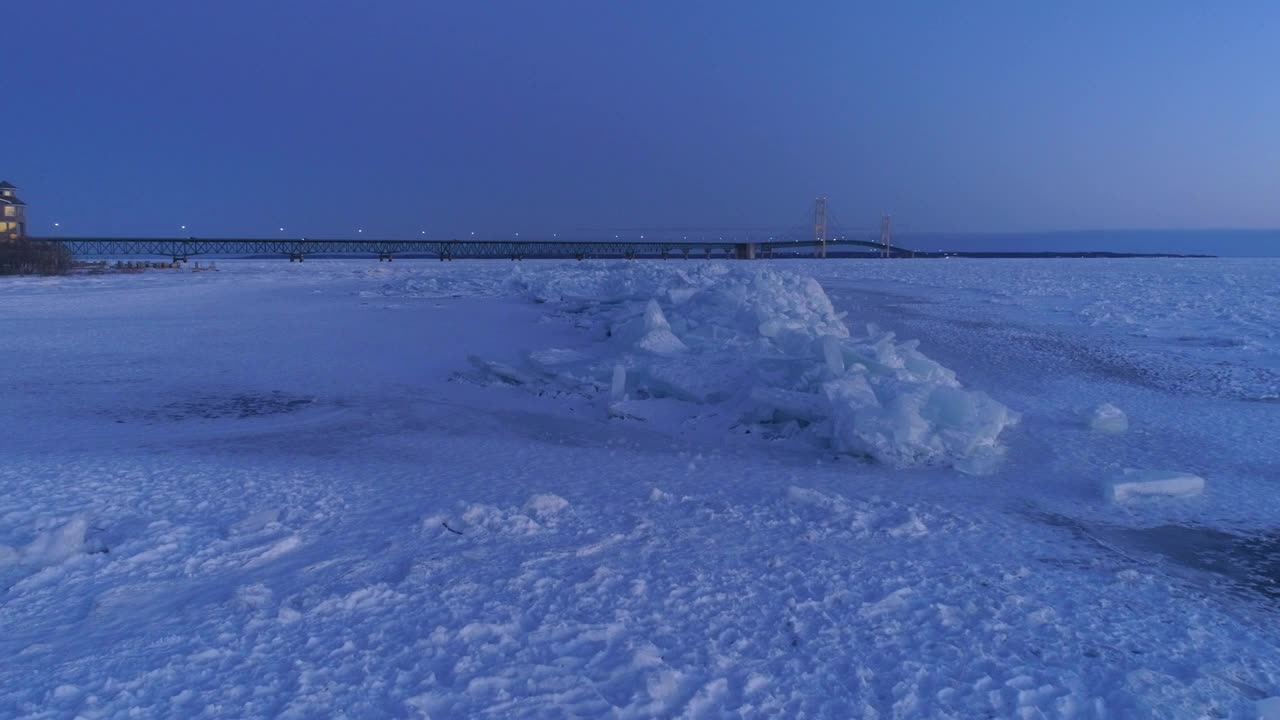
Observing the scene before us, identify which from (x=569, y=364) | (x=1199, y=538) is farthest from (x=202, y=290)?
(x=1199, y=538)

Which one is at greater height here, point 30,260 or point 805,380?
point 30,260

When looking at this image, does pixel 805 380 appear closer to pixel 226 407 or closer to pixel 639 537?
pixel 639 537

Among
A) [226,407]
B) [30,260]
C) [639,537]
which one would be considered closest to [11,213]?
[30,260]

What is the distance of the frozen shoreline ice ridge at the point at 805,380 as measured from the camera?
545 cm

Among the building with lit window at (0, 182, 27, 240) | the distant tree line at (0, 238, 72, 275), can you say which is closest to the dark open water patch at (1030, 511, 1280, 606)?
the distant tree line at (0, 238, 72, 275)

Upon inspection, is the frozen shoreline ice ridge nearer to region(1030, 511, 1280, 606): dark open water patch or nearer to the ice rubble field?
the ice rubble field

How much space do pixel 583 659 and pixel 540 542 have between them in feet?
3.50

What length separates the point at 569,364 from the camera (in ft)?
27.2

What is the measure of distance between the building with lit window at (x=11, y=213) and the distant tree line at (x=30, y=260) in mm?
18040

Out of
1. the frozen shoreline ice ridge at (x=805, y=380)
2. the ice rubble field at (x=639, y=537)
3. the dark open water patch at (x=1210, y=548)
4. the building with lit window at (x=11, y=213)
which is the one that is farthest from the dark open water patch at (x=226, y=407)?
the building with lit window at (x=11, y=213)

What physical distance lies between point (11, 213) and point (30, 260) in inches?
892

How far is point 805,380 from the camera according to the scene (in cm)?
675

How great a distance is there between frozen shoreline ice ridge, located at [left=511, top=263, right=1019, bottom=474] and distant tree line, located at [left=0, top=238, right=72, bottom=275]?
31.2m

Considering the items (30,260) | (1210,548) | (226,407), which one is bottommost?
(1210,548)
